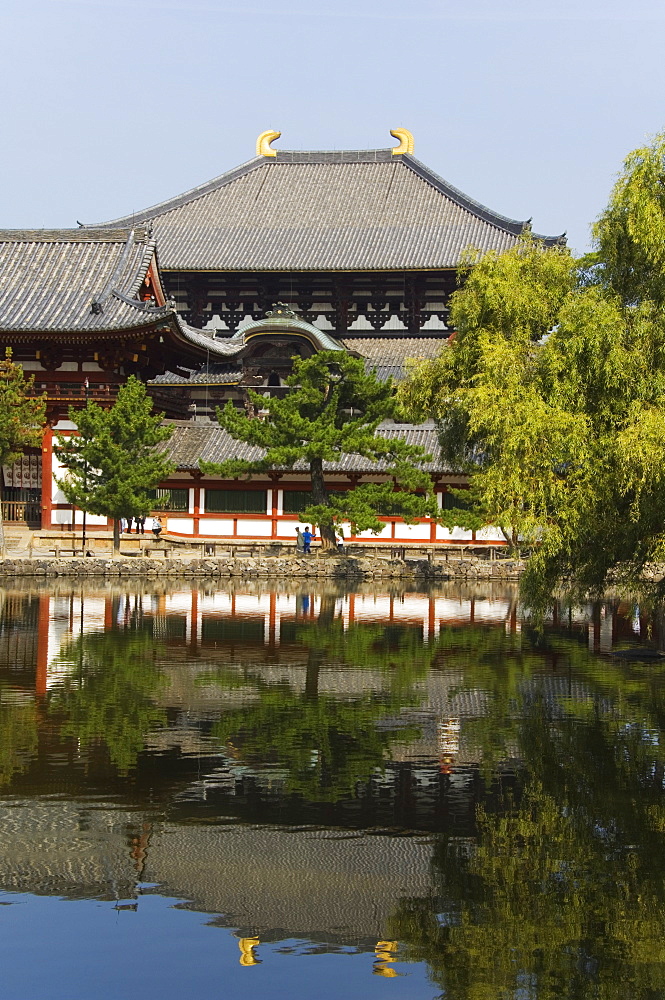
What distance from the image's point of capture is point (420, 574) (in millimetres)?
40969

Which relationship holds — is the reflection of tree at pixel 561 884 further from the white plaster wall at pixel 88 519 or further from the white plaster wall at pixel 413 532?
the white plaster wall at pixel 413 532

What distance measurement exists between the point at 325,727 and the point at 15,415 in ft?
87.7

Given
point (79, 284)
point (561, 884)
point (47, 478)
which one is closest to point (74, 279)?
point (79, 284)

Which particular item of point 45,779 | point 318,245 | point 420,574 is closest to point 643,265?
point 45,779

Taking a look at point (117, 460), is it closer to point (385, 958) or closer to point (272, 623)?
point (272, 623)

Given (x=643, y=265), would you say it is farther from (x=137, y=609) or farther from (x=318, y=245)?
(x=318, y=245)

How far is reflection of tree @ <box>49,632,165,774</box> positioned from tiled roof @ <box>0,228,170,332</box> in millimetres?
22071

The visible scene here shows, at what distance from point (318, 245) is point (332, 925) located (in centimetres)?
5348

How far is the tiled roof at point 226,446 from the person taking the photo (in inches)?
1907

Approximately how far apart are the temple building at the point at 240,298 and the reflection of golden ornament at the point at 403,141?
0.08 meters

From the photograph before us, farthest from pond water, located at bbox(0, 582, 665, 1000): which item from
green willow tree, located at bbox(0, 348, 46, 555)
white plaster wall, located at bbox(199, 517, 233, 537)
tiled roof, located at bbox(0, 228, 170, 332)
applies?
white plaster wall, located at bbox(199, 517, 233, 537)

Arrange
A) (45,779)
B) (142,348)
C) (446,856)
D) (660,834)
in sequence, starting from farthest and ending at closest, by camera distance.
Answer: (142,348), (45,779), (660,834), (446,856)

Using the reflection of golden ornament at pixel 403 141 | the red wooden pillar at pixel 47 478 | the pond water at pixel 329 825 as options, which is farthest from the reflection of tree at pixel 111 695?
the reflection of golden ornament at pixel 403 141

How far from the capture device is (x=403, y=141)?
68125mm
